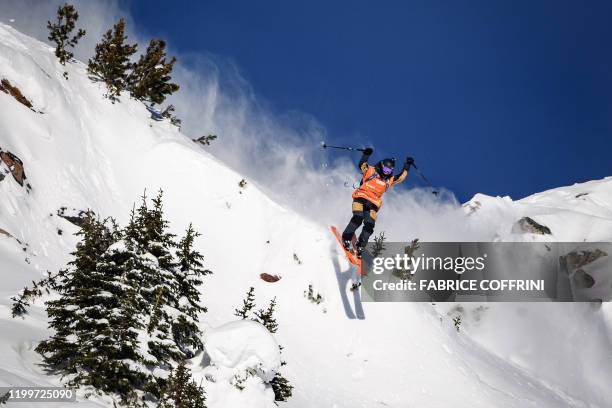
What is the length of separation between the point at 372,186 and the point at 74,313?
10.4 meters

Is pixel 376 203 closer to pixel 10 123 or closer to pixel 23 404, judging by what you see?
pixel 23 404

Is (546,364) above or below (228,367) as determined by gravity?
above

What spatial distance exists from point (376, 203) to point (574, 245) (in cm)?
6447

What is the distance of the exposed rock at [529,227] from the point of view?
6838cm

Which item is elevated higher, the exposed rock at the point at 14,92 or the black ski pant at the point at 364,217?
the exposed rock at the point at 14,92

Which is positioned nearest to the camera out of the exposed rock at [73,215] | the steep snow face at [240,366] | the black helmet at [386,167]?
the steep snow face at [240,366]

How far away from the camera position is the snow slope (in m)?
18.5

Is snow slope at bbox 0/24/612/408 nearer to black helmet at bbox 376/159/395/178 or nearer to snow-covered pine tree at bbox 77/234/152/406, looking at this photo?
snow-covered pine tree at bbox 77/234/152/406

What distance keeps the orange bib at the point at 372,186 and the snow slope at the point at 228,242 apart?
859 centimetres

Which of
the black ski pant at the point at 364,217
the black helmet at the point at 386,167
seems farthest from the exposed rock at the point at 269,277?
the black helmet at the point at 386,167

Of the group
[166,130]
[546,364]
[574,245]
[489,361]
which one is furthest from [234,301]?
[574,245]

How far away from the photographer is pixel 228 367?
10.2 metres

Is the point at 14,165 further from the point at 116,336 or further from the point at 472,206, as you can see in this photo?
the point at 472,206
